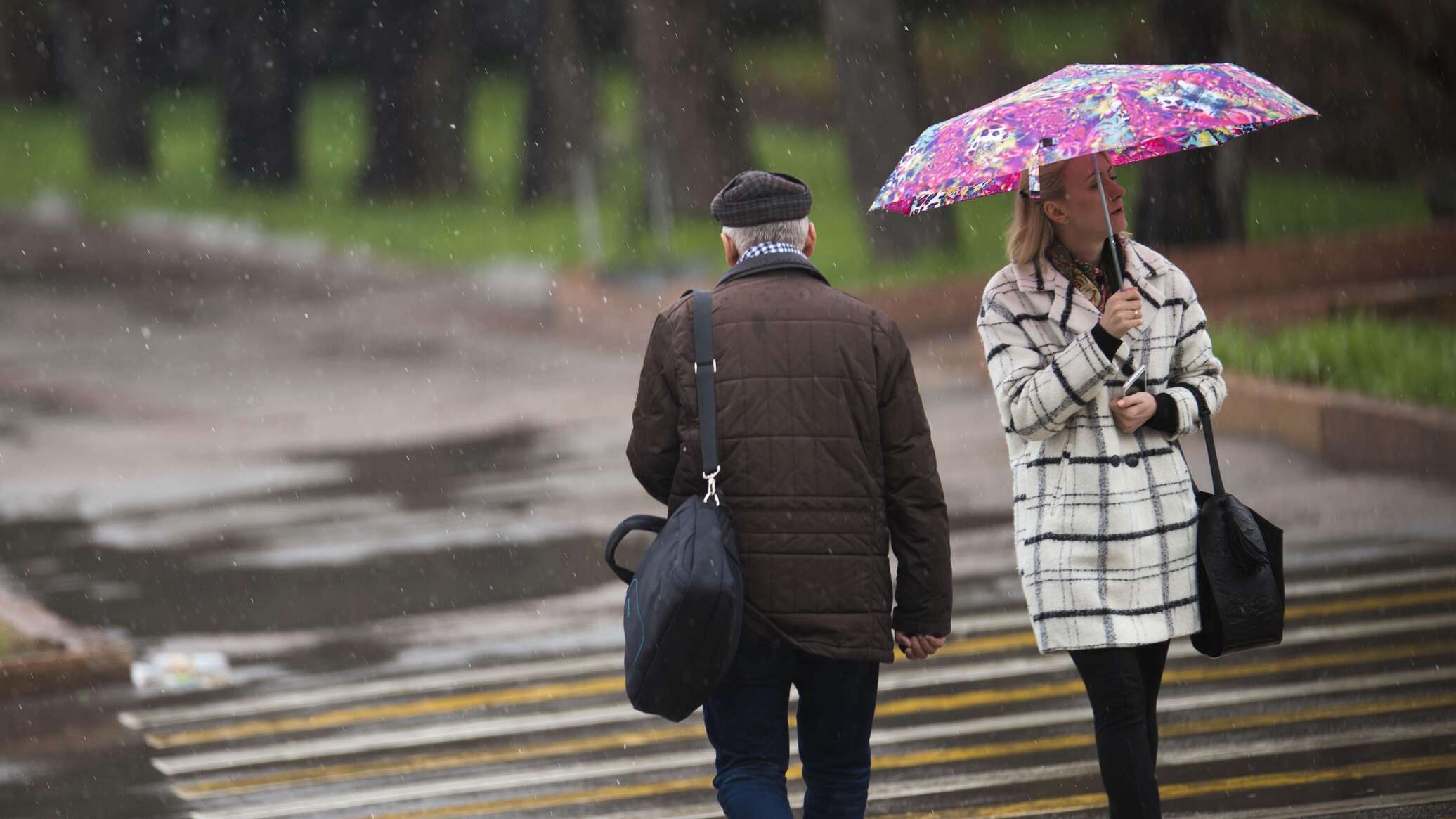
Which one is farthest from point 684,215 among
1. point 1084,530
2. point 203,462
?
point 1084,530

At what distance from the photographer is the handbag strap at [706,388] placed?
4.48 meters

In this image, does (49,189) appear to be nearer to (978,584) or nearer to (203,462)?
(203,462)

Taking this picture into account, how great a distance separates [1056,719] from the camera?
712cm

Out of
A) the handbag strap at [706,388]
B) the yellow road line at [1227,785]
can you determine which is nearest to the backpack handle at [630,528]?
the handbag strap at [706,388]

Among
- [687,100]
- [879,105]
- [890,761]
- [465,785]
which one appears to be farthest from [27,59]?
[890,761]

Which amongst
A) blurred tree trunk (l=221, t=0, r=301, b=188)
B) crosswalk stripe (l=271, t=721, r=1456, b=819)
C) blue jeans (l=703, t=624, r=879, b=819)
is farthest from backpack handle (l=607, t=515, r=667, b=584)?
blurred tree trunk (l=221, t=0, r=301, b=188)

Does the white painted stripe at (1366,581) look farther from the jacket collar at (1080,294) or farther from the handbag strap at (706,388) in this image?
the handbag strap at (706,388)

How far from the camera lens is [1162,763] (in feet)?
21.2

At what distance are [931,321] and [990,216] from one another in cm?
634

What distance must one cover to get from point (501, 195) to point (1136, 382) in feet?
96.3

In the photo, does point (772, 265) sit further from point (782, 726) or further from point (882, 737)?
point (882, 737)

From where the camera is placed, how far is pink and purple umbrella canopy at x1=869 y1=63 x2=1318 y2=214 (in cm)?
473

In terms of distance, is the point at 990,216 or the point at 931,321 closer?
the point at 931,321

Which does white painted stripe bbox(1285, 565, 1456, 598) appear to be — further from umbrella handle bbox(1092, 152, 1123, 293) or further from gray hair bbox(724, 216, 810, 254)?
gray hair bbox(724, 216, 810, 254)
